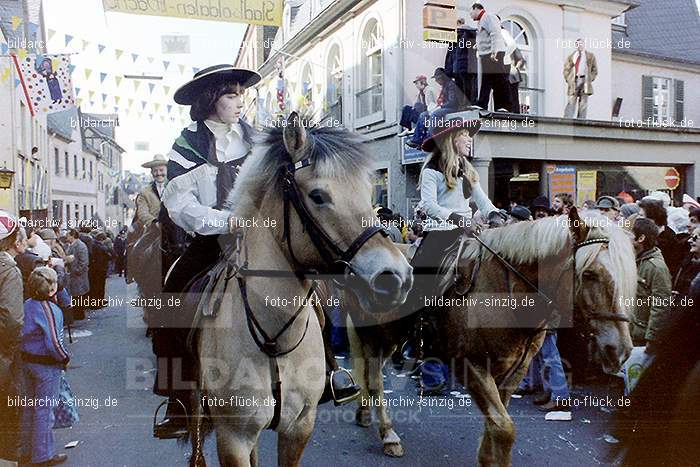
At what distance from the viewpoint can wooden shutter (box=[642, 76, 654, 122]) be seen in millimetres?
10328

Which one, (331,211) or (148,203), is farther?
(148,203)

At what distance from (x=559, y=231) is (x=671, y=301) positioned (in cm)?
181

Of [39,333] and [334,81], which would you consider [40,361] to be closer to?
[39,333]

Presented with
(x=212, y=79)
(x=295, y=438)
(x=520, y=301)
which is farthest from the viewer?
(x=520, y=301)

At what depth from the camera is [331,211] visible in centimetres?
221

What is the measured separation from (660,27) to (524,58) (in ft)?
14.7

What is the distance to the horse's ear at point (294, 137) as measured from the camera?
7.54 feet

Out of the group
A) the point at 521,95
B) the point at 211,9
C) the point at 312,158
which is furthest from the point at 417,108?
the point at 312,158

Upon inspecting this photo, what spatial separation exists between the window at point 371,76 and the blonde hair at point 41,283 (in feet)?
12.8

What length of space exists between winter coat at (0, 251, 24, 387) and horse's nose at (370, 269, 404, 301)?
118 inches

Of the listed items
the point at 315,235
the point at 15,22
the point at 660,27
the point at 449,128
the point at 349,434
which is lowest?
the point at 349,434

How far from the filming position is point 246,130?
3.17 m

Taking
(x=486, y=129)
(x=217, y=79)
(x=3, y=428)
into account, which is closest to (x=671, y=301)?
(x=486, y=129)

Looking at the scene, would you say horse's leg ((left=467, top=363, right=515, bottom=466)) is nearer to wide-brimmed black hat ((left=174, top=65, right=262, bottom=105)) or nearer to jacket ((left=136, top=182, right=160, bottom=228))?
wide-brimmed black hat ((left=174, top=65, right=262, bottom=105))
